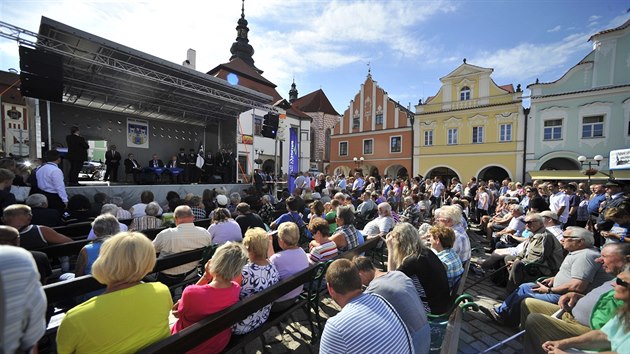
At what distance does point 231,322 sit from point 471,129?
78.0 ft

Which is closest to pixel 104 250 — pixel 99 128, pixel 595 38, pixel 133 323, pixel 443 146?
pixel 133 323

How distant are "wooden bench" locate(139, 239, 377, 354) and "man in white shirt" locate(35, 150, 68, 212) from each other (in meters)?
5.42

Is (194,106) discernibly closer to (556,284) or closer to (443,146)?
(556,284)

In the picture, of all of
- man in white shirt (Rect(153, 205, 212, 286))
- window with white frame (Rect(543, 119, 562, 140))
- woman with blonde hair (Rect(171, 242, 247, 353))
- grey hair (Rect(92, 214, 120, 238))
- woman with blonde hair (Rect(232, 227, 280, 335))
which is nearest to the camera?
woman with blonde hair (Rect(171, 242, 247, 353))

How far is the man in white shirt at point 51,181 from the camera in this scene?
5.12 meters

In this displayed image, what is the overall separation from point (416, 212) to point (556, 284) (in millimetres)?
3755

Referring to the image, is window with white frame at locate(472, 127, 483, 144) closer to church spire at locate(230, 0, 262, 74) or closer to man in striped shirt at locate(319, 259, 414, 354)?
man in striped shirt at locate(319, 259, 414, 354)

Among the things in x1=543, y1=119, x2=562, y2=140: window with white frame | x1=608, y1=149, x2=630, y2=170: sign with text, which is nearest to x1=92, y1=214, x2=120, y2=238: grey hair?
x1=608, y1=149, x2=630, y2=170: sign with text

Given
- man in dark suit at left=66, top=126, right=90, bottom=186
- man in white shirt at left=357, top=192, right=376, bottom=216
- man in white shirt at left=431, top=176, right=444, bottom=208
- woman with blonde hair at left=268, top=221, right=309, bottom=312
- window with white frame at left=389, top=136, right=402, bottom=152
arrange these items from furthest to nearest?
1. window with white frame at left=389, top=136, right=402, bottom=152
2. man in white shirt at left=431, top=176, right=444, bottom=208
3. man in dark suit at left=66, top=126, right=90, bottom=186
4. man in white shirt at left=357, top=192, right=376, bottom=216
5. woman with blonde hair at left=268, top=221, right=309, bottom=312

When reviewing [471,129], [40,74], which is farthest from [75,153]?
[471,129]

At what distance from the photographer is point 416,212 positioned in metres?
6.62

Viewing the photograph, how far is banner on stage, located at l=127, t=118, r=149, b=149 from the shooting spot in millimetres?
12625

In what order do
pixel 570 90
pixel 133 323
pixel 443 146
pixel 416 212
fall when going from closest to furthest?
pixel 133 323, pixel 416 212, pixel 570 90, pixel 443 146

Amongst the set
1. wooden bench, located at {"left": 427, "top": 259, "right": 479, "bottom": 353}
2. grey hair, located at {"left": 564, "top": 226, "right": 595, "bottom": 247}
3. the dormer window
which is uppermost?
the dormer window
